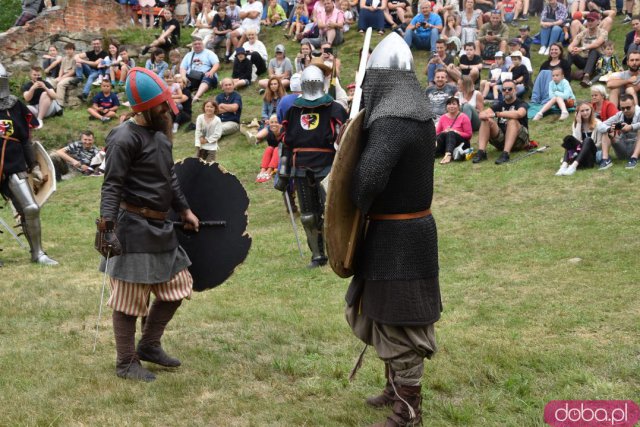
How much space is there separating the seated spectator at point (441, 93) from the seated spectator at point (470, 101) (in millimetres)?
245

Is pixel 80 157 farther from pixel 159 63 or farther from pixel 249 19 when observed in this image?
pixel 249 19

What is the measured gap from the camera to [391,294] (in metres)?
4.09

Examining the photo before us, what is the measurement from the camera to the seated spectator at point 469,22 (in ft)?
55.2

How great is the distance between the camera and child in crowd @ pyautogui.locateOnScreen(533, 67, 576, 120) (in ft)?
43.4

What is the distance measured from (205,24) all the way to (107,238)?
54.1ft

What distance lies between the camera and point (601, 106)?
1151cm

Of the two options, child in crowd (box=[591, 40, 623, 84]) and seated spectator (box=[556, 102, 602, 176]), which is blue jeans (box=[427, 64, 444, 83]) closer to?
child in crowd (box=[591, 40, 623, 84])

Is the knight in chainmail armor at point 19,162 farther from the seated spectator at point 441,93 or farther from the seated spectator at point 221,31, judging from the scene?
the seated spectator at point 221,31

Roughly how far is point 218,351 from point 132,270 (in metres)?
1.01

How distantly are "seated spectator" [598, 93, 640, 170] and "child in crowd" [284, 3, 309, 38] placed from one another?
992 centimetres

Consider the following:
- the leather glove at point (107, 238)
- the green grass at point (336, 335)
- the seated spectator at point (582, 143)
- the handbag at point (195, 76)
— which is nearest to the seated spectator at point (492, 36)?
the seated spectator at point (582, 143)

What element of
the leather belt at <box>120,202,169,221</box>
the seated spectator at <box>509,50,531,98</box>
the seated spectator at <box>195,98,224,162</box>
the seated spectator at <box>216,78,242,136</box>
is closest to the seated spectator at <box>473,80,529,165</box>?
the seated spectator at <box>509,50,531,98</box>

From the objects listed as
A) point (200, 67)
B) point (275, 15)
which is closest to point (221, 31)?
point (200, 67)

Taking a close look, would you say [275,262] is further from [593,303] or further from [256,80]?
[256,80]
